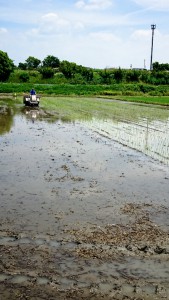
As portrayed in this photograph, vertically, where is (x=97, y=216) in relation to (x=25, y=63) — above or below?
below

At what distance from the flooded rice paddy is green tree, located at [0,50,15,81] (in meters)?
55.1

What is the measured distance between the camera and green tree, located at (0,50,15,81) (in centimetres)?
6574

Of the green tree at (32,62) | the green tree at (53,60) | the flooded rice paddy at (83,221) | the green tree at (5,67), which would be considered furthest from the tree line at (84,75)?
the flooded rice paddy at (83,221)

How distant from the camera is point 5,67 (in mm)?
65750

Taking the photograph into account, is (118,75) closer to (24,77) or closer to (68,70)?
(68,70)

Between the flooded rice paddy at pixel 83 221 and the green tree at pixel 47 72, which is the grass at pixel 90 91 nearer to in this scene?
the green tree at pixel 47 72

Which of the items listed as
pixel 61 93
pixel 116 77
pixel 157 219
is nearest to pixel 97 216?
pixel 157 219

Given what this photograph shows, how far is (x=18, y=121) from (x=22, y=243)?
16.0 metres

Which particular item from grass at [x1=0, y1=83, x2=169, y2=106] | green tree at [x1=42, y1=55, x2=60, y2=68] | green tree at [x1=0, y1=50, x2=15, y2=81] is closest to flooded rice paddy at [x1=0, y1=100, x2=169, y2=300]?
grass at [x1=0, y1=83, x2=169, y2=106]

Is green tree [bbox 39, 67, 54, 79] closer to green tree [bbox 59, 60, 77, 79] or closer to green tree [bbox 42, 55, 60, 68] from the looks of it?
green tree [bbox 59, 60, 77, 79]

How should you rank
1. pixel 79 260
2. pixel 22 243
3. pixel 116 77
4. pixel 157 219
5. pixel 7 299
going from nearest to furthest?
pixel 7 299 → pixel 79 260 → pixel 22 243 → pixel 157 219 → pixel 116 77

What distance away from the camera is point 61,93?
2042 inches

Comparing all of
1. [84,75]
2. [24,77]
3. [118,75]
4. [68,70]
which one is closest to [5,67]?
[24,77]

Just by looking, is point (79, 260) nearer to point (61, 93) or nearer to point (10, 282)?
point (10, 282)
